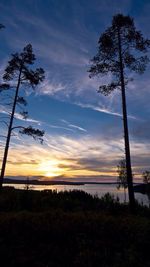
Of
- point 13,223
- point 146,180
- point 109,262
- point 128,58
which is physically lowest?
point 109,262

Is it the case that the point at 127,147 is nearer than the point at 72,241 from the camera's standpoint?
No

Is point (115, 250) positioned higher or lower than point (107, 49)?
lower

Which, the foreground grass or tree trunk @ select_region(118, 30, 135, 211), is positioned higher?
tree trunk @ select_region(118, 30, 135, 211)

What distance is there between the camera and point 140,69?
15555 mm

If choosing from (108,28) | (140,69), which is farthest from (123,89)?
(108,28)

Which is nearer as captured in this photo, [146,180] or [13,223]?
[13,223]

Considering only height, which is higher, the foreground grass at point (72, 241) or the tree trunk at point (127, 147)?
the tree trunk at point (127, 147)

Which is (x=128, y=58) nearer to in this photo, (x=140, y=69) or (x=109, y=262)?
(x=140, y=69)

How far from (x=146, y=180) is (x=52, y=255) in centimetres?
7293

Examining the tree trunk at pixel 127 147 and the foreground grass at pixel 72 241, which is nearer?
the foreground grass at pixel 72 241

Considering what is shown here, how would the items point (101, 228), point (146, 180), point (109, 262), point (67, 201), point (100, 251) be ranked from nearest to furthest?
point (109, 262), point (100, 251), point (101, 228), point (67, 201), point (146, 180)

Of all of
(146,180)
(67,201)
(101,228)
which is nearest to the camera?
(101,228)

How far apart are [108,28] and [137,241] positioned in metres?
13.6

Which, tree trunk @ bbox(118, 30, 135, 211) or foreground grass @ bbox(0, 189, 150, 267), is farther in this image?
tree trunk @ bbox(118, 30, 135, 211)
